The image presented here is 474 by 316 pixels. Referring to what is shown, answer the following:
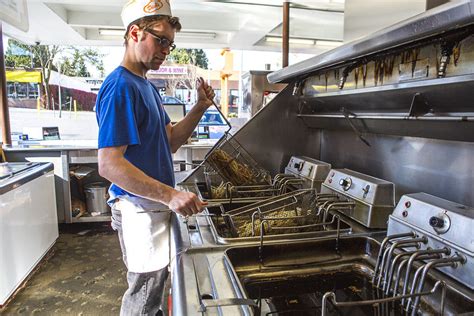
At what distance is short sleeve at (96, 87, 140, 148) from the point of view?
1.14 metres

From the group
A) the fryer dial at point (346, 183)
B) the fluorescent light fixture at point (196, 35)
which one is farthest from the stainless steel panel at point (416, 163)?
the fluorescent light fixture at point (196, 35)

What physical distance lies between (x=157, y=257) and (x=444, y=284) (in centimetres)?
105

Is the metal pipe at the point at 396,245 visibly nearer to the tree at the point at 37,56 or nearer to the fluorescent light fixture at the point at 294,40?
the fluorescent light fixture at the point at 294,40

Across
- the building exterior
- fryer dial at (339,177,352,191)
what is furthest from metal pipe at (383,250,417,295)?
the building exterior

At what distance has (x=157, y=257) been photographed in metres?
1.38

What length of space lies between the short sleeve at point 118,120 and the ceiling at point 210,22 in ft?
9.91

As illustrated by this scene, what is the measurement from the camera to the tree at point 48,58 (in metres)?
5.79

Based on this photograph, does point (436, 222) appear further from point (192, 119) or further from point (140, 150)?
point (192, 119)

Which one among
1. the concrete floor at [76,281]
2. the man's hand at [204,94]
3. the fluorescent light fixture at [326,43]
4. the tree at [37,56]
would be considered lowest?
the concrete floor at [76,281]

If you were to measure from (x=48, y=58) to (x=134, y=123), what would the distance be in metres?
5.98

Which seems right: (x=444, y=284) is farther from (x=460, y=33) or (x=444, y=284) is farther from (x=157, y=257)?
(x=157, y=257)

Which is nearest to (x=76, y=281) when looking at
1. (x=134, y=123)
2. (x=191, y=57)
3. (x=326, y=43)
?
(x=134, y=123)

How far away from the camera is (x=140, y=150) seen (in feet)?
4.31

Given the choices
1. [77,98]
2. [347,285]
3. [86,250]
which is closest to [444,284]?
[347,285]
